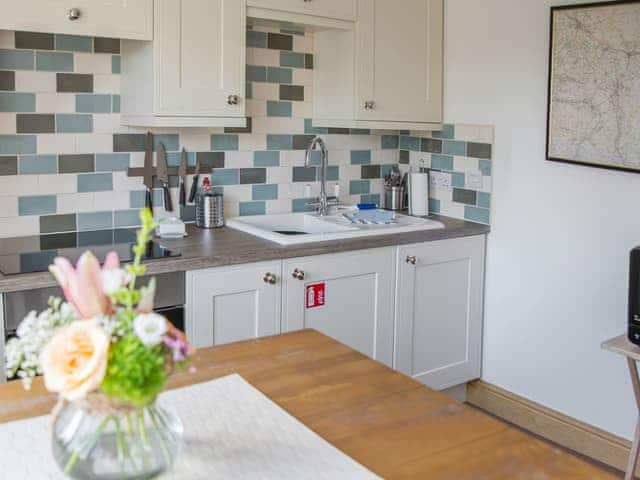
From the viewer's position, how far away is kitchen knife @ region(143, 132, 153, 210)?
3.30m

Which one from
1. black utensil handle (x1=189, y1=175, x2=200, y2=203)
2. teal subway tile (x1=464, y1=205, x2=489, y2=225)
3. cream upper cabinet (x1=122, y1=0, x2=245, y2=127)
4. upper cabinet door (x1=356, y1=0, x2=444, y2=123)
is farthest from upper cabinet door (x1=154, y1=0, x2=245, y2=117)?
teal subway tile (x1=464, y1=205, x2=489, y2=225)

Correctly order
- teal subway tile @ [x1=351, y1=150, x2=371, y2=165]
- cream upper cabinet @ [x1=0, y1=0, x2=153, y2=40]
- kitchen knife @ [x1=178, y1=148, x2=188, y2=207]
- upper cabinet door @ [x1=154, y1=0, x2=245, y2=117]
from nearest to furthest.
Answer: cream upper cabinet @ [x1=0, y1=0, x2=153, y2=40] < upper cabinet door @ [x1=154, y1=0, x2=245, y2=117] < kitchen knife @ [x1=178, y1=148, x2=188, y2=207] < teal subway tile @ [x1=351, y1=150, x2=371, y2=165]

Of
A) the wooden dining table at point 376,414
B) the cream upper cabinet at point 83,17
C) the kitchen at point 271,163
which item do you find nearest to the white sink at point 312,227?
the kitchen at point 271,163

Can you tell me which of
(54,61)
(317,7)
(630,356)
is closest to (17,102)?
(54,61)

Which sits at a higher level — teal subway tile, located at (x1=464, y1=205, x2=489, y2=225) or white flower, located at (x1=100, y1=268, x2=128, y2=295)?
white flower, located at (x1=100, y1=268, x2=128, y2=295)

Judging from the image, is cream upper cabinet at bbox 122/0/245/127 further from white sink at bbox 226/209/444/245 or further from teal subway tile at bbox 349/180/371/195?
teal subway tile at bbox 349/180/371/195

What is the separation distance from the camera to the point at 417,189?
3.86 m

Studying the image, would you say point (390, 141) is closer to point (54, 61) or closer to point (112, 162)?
point (112, 162)

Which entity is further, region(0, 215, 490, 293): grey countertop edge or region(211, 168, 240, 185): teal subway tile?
region(211, 168, 240, 185): teal subway tile

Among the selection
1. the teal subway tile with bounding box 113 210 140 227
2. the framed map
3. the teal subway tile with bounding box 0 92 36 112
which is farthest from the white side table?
the teal subway tile with bounding box 0 92 36 112

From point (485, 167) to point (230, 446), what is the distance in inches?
100

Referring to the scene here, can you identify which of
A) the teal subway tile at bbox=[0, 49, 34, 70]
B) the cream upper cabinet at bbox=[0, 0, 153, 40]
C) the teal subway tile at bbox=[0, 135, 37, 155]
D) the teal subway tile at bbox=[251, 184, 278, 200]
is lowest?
the teal subway tile at bbox=[251, 184, 278, 200]

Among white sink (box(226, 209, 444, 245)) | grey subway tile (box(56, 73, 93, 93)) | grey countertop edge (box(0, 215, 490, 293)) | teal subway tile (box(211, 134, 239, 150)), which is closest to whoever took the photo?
grey countertop edge (box(0, 215, 490, 293))

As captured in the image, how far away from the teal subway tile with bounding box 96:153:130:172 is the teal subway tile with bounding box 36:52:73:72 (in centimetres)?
36
